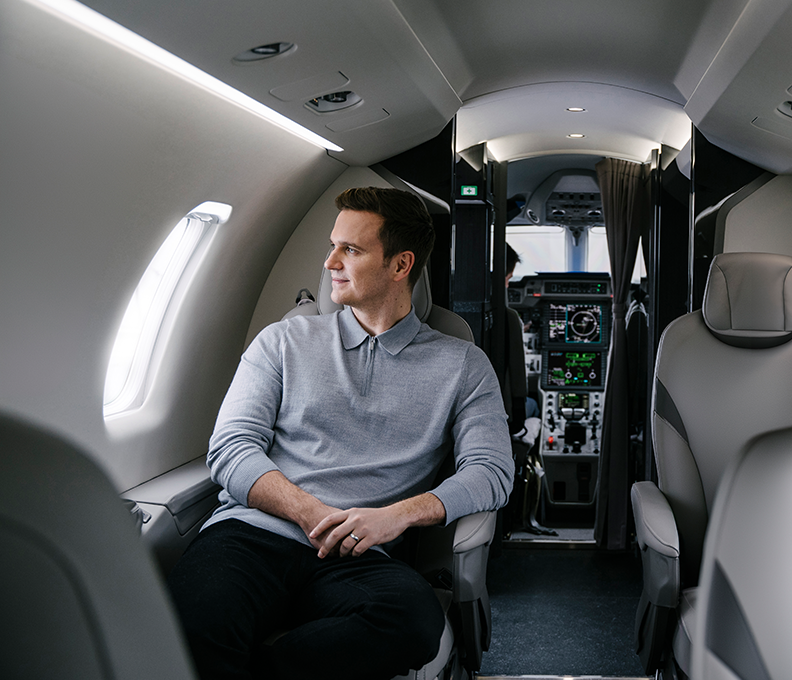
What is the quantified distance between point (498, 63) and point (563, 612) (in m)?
2.78

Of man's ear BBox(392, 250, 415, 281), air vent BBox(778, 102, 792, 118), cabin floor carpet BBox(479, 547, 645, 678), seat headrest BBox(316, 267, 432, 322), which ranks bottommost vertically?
cabin floor carpet BBox(479, 547, 645, 678)

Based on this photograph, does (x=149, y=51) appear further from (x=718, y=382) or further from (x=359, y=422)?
(x=718, y=382)

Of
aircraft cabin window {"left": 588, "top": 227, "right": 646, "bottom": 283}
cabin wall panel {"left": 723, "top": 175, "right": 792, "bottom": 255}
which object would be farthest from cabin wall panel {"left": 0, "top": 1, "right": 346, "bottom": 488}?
aircraft cabin window {"left": 588, "top": 227, "right": 646, "bottom": 283}

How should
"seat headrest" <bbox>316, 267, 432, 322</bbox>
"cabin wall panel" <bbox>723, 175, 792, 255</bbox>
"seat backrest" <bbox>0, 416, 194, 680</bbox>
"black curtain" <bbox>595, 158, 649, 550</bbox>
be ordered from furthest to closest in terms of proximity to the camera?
"black curtain" <bbox>595, 158, 649, 550</bbox> → "cabin wall panel" <bbox>723, 175, 792, 255</bbox> → "seat headrest" <bbox>316, 267, 432, 322</bbox> → "seat backrest" <bbox>0, 416, 194, 680</bbox>

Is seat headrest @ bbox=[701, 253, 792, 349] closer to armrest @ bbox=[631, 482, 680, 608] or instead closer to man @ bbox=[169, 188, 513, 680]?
armrest @ bbox=[631, 482, 680, 608]

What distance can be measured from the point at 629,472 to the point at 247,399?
3278 mm

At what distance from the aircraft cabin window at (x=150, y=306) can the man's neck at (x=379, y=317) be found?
3.05 ft

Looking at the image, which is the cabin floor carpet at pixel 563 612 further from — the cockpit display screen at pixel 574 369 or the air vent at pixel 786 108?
the air vent at pixel 786 108

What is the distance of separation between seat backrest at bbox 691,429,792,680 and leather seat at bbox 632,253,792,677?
1454 mm

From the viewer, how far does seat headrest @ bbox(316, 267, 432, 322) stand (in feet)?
8.56

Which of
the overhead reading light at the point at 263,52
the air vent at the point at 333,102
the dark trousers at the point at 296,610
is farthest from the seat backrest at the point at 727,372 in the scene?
the overhead reading light at the point at 263,52

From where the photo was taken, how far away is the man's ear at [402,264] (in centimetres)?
247

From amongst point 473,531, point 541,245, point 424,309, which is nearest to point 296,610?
point 473,531

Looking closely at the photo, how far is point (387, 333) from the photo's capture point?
236cm
